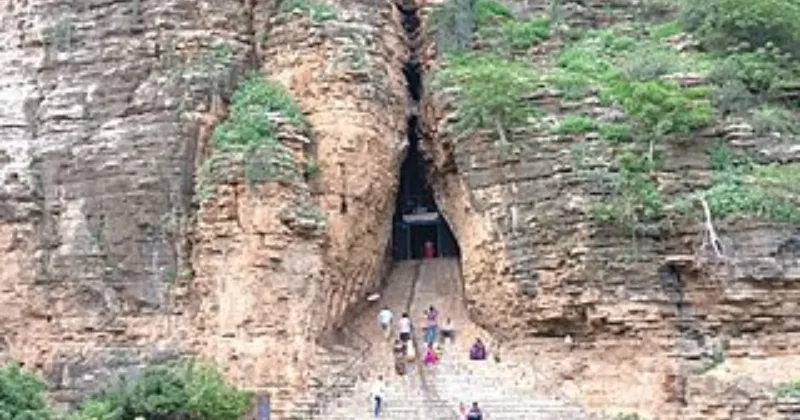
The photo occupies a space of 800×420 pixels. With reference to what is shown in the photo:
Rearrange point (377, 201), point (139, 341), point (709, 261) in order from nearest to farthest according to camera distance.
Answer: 1. point (709, 261)
2. point (139, 341)
3. point (377, 201)

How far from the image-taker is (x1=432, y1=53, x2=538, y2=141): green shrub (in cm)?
2595

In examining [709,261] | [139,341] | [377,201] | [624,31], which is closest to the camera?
[709,261]

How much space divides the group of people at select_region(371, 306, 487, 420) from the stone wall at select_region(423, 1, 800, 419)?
788mm

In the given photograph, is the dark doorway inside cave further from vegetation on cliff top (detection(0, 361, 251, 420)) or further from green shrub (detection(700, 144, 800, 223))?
vegetation on cliff top (detection(0, 361, 251, 420))

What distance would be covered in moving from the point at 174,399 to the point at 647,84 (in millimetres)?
11126

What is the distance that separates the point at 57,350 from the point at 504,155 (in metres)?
9.85

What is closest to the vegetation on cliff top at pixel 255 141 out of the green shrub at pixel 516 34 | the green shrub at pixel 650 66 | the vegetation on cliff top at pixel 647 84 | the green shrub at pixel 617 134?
the vegetation on cliff top at pixel 647 84

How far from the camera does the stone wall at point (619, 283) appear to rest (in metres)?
23.3

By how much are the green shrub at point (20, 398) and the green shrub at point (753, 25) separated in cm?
1602

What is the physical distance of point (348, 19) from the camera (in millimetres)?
27797

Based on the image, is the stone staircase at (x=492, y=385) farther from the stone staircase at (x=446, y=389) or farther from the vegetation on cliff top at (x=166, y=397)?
the vegetation on cliff top at (x=166, y=397)

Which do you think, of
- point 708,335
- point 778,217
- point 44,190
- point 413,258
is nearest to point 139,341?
point 44,190

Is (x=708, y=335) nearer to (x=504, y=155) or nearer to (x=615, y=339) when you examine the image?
(x=615, y=339)

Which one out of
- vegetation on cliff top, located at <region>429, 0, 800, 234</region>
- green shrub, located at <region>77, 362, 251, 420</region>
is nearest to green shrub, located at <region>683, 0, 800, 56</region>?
vegetation on cliff top, located at <region>429, 0, 800, 234</region>
